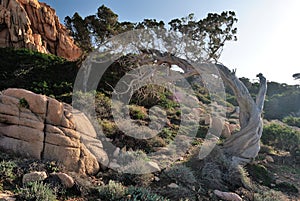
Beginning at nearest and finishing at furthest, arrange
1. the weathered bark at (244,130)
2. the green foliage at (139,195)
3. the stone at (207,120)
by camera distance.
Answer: the green foliage at (139,195)
the weathered bark at (244,130)
the stone at (207,120)

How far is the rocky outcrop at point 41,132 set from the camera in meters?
4.93

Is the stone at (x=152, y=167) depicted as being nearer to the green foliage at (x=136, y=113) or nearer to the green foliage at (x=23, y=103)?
the green foliage at (x=23, y=103)

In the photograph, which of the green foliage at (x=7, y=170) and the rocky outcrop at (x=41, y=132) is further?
the rocky outcrop at (x=41, y=132)

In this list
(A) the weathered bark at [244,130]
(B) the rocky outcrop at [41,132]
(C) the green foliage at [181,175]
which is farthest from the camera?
(A) the weathered bark at [244,130]

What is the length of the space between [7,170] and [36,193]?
0.91 m

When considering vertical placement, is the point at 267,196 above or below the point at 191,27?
below

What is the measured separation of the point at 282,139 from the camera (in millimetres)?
11383

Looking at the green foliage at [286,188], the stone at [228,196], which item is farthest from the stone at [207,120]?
the stone at [228,196]

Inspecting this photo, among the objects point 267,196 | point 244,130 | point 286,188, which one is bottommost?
point 286,188

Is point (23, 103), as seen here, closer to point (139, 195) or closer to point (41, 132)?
point (41, 132)

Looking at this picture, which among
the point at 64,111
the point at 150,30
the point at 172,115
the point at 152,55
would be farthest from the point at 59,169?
the point at 172,115

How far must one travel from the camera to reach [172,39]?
31.3 feet

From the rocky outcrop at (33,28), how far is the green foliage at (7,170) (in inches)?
598

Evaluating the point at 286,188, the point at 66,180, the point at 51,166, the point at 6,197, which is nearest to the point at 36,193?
the point at 6,197
